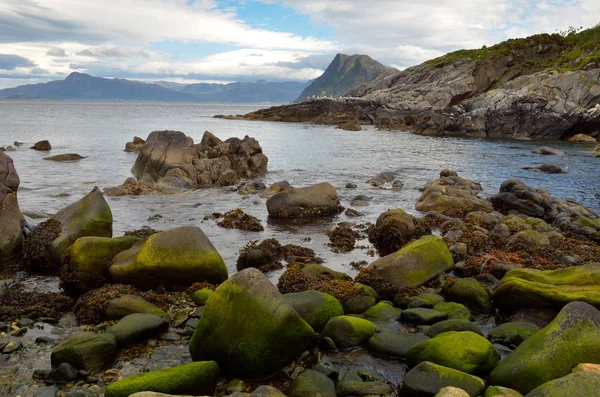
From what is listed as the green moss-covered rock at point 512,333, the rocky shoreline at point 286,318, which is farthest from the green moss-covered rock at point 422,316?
the green moss-covered rock at point 512,333

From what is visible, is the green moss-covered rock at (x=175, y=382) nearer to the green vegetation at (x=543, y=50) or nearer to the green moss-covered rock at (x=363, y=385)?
the green moss-covered rock at (x=363, y=385)

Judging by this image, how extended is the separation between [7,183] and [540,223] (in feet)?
71.6

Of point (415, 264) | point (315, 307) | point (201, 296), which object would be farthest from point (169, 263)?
point (415, 264)

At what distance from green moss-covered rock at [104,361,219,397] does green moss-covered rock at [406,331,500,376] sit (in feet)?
13.0

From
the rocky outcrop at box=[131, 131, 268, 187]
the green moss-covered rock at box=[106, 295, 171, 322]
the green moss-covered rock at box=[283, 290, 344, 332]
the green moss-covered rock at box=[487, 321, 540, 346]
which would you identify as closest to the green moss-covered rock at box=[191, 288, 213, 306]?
the green moss-covered rock at box=[106, 295, 171, 322]

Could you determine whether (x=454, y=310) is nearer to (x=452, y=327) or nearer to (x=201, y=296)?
(x=452, y=327)

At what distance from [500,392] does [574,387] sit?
1.14m

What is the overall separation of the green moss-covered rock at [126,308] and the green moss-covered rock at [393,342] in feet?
16.1

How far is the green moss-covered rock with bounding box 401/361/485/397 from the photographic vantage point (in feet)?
27.4

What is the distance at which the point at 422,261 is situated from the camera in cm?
1490

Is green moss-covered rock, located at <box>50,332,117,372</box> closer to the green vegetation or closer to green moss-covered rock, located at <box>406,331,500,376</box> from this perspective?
green moss-covered rock, located at <box>406,331,500,376</box>

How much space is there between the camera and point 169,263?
13.6 m

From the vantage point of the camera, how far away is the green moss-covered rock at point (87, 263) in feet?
45.3

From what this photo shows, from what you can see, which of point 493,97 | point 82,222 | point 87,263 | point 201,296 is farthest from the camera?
point 493,97
